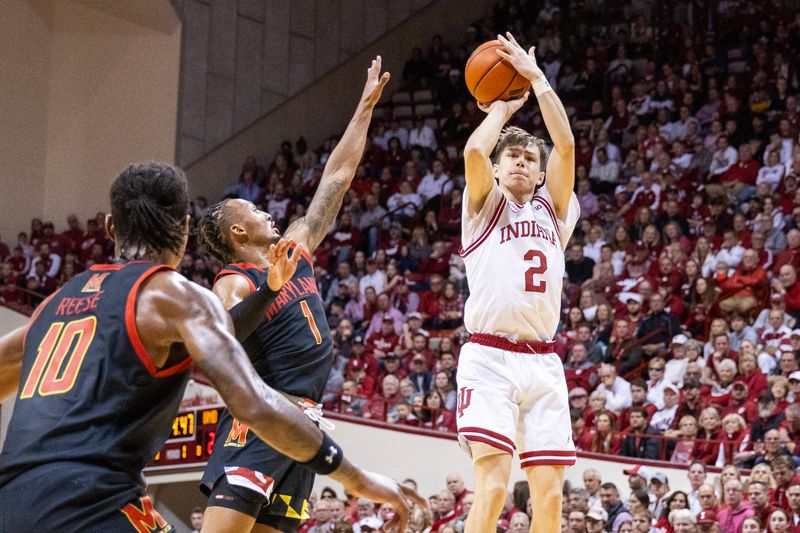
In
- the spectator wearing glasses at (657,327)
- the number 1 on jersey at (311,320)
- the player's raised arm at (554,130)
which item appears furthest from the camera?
the spectator wearing glasses at (657,327)

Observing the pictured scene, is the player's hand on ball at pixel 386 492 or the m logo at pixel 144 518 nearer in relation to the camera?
the m logo at pixel 144 518

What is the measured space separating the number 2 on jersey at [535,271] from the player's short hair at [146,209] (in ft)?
9.04

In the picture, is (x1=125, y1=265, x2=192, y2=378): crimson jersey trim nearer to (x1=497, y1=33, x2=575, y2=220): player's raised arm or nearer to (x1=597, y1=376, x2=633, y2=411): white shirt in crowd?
(x1=497, y1=33, x2=575, y2=220): player's raised arm

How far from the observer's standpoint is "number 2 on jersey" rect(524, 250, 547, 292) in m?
6.00

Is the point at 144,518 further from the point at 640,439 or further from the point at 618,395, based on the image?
the point at 618,395

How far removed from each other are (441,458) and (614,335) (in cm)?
248

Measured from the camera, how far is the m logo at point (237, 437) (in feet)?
17.9

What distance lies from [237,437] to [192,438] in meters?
8.74

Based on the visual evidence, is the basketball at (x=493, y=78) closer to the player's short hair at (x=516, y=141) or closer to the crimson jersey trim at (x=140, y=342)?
the player's short hair at (x=516, y=141)

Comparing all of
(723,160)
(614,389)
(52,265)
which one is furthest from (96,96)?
(614,389)

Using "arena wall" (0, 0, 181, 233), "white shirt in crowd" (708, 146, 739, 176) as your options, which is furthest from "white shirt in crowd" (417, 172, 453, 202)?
"arena wall" (0, 0, 181, 233)

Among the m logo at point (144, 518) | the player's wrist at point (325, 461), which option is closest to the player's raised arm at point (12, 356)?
the m logo at point (144, 518)

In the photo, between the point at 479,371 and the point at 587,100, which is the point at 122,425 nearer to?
the point at 479,371

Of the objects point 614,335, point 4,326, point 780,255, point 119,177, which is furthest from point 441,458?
point 119,177
